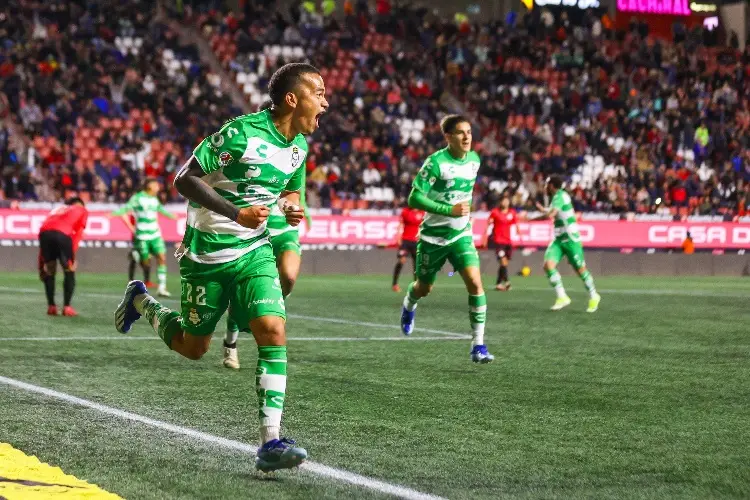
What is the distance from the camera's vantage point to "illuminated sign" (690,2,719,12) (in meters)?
47.0

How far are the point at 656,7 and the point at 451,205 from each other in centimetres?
3686

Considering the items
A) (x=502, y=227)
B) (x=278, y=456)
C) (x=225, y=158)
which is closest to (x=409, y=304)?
(x=225, y=158)

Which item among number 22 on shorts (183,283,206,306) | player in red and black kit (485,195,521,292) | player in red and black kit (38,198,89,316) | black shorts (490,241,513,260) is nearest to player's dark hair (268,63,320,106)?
number 22 on shorts (183,283,206,306)

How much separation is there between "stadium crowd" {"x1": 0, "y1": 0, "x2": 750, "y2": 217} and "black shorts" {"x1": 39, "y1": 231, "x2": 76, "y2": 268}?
12.4m

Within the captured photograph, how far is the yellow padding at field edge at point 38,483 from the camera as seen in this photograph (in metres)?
5.02

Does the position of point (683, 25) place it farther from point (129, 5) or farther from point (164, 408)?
point (164, 408)

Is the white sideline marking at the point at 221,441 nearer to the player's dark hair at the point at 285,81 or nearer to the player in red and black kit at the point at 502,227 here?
the player's dark hair at the point at 285,81

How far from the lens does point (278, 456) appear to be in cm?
550

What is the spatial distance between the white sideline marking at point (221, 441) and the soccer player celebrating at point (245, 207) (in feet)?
1.56

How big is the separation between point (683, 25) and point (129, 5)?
21321 millimetres

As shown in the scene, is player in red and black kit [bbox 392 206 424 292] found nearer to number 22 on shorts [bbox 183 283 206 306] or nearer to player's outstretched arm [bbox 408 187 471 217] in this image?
player's outstretched arm [bbox 408 187 471 217]

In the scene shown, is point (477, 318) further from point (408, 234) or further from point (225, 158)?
point (408, 234)

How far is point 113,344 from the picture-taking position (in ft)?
39.7

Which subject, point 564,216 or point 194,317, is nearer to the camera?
point 194,317
